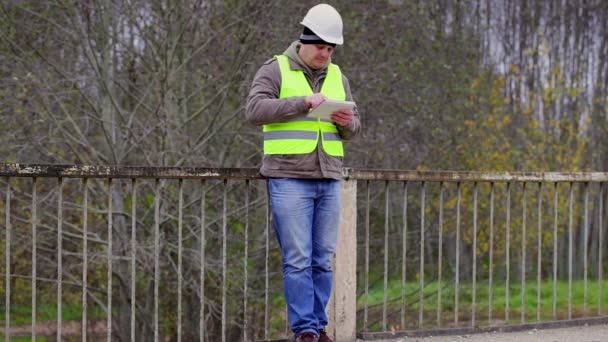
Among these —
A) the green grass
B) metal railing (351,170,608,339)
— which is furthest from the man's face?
the green grass

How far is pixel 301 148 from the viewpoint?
4.95 metres

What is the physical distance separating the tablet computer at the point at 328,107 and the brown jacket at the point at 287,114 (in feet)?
0.20

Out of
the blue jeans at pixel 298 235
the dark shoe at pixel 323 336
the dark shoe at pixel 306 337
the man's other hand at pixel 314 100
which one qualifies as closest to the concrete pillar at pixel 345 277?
the dark shoe at pixel 323 336

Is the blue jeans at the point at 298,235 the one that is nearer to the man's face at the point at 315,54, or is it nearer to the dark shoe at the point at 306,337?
the dark shoe at the point at 306,337

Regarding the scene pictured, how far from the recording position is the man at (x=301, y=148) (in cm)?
490

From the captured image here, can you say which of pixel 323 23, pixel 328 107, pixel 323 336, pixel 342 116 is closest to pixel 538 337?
pixel 323 336

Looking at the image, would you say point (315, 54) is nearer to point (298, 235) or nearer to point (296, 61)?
point (296, 61)

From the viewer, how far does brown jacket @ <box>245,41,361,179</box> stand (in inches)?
188

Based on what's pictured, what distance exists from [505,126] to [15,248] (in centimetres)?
1011

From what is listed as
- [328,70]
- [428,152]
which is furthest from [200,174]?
[428,152]

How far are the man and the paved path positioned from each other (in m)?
1.42

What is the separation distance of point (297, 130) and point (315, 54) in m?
0.43

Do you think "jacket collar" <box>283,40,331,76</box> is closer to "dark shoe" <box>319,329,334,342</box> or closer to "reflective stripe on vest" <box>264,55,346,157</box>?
"reflective stripe on vest" <box>264,55,346,157</box>

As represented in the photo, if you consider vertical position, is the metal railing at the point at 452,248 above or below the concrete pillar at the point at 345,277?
below
